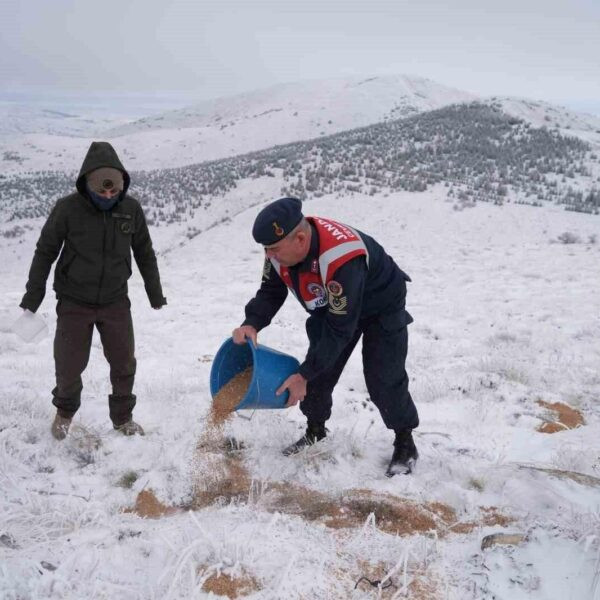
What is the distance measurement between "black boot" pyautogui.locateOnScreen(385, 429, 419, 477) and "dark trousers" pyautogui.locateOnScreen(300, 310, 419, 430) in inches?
2.7

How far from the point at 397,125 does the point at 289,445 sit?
2862 centimetres

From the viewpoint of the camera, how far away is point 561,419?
3852 millimetres

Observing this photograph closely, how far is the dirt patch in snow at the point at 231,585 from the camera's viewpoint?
196cm

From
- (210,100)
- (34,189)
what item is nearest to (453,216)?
(34,189)

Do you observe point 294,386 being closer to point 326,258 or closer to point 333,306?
point 333,306

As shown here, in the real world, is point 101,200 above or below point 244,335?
above

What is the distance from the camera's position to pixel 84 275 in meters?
2.98

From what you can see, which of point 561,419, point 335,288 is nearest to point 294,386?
point 335,288

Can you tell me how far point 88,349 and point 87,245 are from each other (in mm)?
731

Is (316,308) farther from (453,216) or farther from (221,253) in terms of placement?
(453,216)

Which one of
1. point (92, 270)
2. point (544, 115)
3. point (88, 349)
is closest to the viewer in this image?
point (92, 270)

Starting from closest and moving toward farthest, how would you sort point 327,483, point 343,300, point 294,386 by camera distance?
point 343,300
point 294,386
point 327,483

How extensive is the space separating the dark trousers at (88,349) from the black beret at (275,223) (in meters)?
1.39

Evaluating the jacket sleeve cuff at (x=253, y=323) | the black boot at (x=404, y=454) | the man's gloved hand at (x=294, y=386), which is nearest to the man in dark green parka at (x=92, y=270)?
the jacket sleeve cuff at (x=253, y=323)
